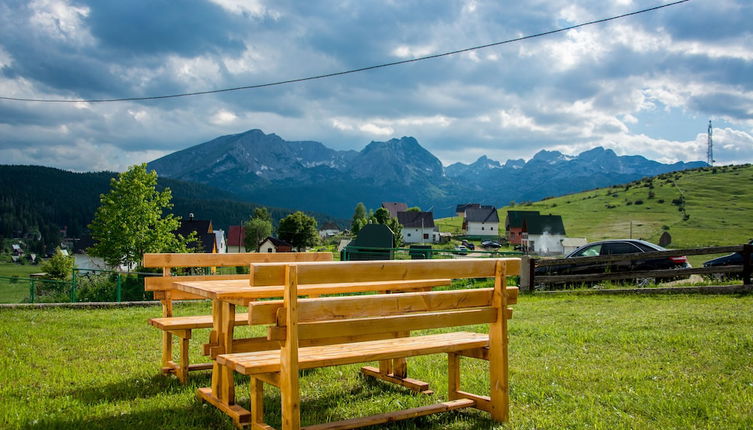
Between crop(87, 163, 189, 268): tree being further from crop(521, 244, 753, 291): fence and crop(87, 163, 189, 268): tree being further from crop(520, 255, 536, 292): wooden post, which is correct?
crop(521, 244, 753, 291): fence

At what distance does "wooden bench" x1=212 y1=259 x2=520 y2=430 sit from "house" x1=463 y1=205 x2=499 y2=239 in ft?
441

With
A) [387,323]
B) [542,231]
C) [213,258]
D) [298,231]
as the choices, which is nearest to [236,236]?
[298,231]

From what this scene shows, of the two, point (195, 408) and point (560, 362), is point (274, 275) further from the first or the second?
point (560, 362)

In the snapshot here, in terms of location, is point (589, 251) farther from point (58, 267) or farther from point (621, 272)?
point (58, 267)

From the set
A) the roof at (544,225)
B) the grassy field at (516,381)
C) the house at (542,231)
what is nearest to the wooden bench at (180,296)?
the grassy field at (516,381)

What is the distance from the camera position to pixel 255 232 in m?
125

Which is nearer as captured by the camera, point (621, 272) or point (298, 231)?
point (621, 272)

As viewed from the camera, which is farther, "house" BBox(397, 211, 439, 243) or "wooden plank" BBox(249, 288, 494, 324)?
"house" BBox(397, 211, 439, 243)

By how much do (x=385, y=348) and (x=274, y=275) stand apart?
133cm

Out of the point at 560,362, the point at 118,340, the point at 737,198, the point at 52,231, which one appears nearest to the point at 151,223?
the point at 118,340

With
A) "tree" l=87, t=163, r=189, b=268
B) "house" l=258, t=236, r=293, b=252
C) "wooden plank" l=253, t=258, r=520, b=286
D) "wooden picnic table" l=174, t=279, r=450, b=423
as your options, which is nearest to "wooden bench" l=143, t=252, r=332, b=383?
"wooden picnic table" l=174, t=279, r=450, b=423

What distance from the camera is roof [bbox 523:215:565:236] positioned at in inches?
4087

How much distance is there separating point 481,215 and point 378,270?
461 feet

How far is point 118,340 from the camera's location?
8750 mm
